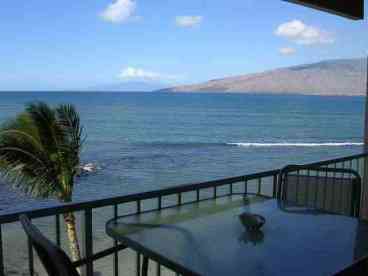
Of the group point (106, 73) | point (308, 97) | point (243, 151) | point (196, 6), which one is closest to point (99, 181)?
point (243, 151)

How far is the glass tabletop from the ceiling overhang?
145 centimetres

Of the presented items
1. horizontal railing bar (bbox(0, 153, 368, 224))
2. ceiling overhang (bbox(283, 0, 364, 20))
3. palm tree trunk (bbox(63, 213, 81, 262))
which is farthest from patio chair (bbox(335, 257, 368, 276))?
palm tree trunk (bbox(63, 213, 81, 262))

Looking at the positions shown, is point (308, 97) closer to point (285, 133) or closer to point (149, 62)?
point (149, 62)

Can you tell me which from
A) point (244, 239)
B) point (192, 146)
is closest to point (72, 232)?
point (244, 239)

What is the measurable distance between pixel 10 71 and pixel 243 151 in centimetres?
4735

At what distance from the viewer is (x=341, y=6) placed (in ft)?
9.73

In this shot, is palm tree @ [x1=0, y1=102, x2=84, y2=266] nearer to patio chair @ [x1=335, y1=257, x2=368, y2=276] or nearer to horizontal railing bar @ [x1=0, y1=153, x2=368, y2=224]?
horizontal railing bar @ [x1=0, y1=153, x2=368, y2=224]

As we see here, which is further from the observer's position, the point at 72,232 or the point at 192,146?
the point at 192,146

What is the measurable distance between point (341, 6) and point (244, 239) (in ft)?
6.88

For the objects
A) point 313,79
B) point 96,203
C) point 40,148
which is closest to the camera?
point 96,203

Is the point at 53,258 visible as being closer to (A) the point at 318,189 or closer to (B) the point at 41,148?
(A) the point at 318,189

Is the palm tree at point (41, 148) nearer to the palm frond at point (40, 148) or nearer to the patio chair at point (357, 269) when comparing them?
the palm frond at point (40, 148)

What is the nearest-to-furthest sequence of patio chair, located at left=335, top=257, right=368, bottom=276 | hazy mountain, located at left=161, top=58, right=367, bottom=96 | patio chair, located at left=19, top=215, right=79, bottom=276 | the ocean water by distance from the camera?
patio chair, located at left=19, top=215, right=79, bottom=276, patio chair, located at left=335, top=257, right=368, bottom=276, the ocean water, hazy mountain, located at left=161, top=58, right=367, bottom=96

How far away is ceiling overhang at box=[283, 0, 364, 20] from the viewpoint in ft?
9.15
